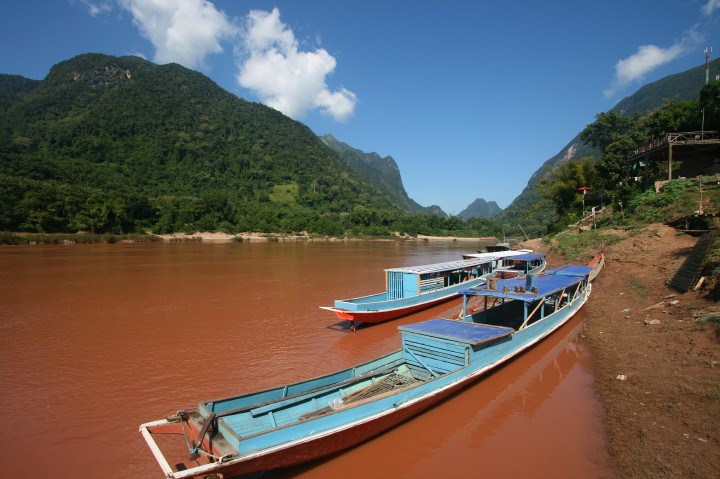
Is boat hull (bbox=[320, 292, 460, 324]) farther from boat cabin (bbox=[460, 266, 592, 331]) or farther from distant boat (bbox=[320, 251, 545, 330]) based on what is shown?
boat cabin (bbox=[460, 266, 592, 331])

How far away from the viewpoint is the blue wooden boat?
5.53m

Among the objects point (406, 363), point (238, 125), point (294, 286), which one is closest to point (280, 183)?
point (238, 125)

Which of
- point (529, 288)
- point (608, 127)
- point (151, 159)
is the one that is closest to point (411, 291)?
point (529, 288)

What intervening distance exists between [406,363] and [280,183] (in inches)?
5264

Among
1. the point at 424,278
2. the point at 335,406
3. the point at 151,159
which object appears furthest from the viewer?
the point at 151,159

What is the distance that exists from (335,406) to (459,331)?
3723 mm

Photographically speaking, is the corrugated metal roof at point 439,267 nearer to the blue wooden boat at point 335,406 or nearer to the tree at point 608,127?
the blue wooden boat at point 335,406

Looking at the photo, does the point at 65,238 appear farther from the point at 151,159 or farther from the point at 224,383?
the point at 224,383

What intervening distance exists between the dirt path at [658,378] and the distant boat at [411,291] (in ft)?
21.3

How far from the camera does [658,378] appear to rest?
868cm

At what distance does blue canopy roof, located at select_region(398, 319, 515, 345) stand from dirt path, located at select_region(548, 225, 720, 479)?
2.80 metres

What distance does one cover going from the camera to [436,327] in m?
9.65

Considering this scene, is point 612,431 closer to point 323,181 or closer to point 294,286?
point 294,286

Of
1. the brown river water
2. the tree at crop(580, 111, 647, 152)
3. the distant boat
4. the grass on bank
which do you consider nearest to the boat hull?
the distant boat
